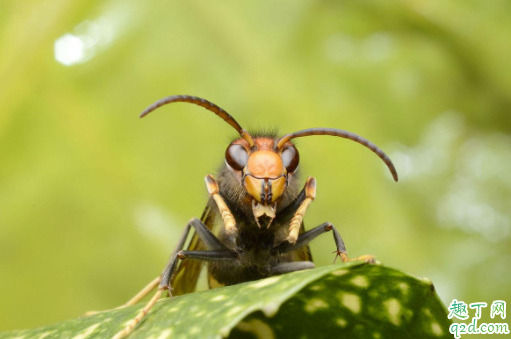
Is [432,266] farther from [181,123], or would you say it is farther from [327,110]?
[181,123]

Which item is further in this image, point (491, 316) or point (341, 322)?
point (491, 316)

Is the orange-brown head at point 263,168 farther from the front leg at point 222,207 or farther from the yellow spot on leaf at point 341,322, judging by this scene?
the yellow spot on leaf at point 341,322

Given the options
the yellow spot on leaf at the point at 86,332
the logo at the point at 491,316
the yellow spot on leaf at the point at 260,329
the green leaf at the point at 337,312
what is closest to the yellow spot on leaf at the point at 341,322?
the green leaf at the point at 337,312

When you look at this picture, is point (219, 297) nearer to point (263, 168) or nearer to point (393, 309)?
point (393, 309)

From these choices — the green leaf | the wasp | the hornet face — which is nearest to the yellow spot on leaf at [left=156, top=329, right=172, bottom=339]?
the green leaf

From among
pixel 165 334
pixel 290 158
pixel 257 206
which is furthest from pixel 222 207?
pixel 165 334

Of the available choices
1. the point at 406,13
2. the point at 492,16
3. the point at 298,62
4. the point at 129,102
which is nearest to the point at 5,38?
the point at 129,102
